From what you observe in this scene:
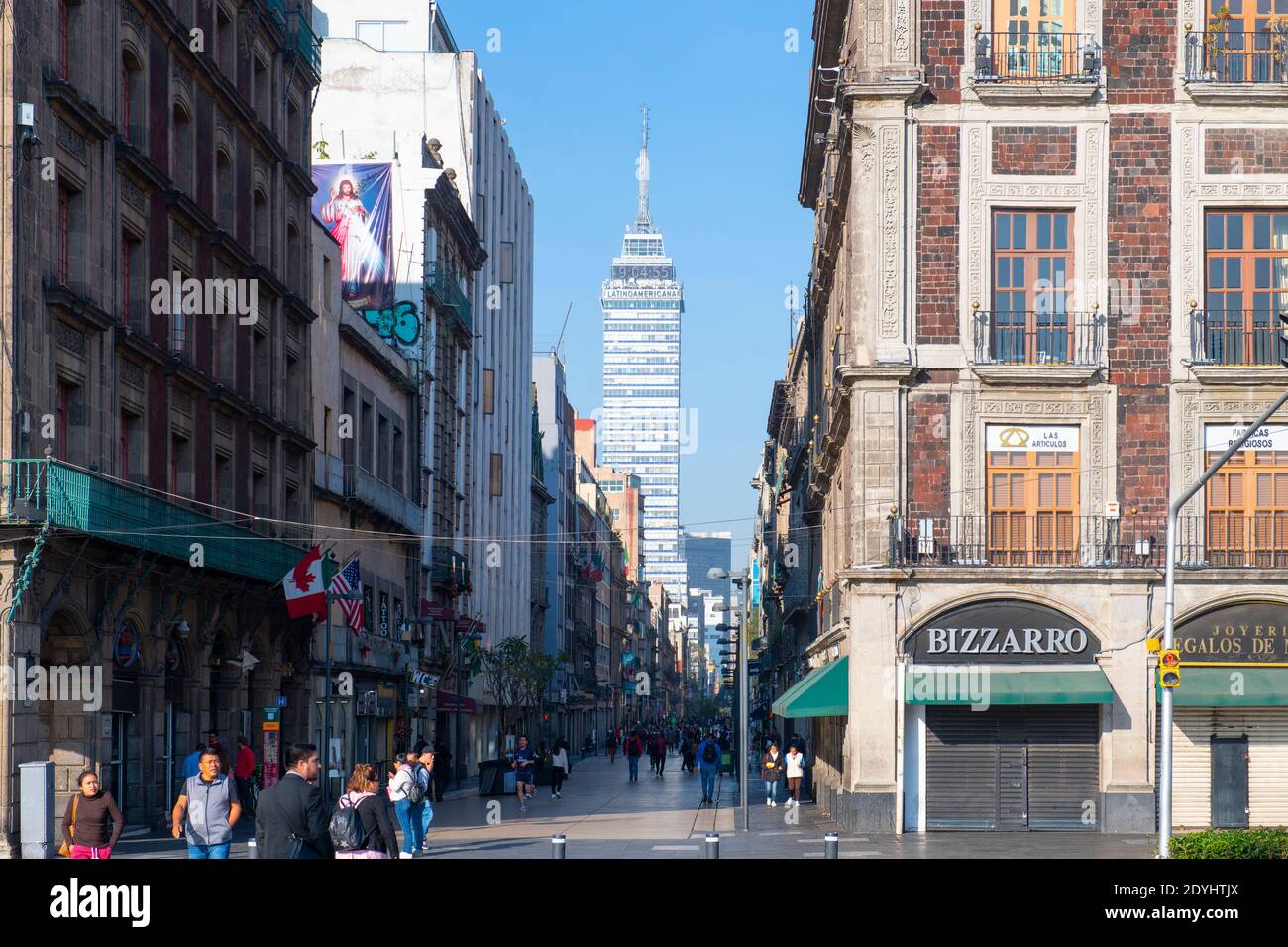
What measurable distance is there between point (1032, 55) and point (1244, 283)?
646cm

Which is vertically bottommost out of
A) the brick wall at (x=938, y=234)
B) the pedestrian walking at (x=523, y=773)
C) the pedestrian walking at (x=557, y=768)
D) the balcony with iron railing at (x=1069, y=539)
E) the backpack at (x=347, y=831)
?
the pedestrian walking at (x=557, y=768)

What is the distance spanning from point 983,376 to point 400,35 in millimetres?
45005

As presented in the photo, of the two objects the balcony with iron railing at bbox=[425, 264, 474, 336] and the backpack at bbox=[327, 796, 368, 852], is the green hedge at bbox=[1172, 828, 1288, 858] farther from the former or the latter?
the balcony with iron railing at bbox=[425, 264, 474, 336]

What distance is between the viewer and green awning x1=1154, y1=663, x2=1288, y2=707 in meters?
34.8

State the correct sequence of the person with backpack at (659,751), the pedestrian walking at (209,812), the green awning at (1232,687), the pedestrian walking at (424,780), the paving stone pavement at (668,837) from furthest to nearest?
the person with backpack at (659,751)
the green awning at (1232,687)
the paving stone pavement at (668,837)
the pedestrian walking at (424,780)
the pedestrian walking at (209,812)

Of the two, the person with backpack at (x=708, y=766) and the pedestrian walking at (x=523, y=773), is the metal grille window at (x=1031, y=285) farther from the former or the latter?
the pedestrian walking at (x=523, y=773)

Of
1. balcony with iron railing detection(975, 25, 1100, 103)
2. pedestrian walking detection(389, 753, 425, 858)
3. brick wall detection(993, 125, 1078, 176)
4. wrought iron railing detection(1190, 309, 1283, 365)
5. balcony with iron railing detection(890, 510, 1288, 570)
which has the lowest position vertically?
pedestrian walking detection(389, 753, 425, 858)

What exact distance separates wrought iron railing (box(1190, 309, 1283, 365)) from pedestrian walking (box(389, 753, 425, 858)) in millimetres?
18676

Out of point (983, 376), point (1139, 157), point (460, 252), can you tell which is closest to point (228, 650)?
point (983, 376)

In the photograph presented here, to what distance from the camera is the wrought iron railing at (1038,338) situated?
120ft

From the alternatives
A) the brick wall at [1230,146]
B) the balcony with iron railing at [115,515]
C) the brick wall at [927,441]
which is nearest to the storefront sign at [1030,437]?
the brick wall at [927,441]

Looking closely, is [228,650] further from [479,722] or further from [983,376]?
[479,722]

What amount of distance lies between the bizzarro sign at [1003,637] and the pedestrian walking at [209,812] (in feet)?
66.2

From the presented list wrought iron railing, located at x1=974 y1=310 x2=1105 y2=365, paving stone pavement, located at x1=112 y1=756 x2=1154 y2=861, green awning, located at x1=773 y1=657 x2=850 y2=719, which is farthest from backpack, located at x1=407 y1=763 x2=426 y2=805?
wrought iron railing, located at x1=974 y1=310 x2=1105 y2=365
